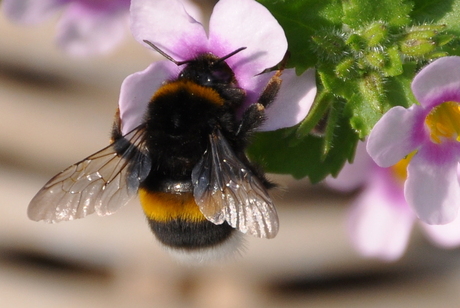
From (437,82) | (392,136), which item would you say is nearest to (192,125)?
(392,136)

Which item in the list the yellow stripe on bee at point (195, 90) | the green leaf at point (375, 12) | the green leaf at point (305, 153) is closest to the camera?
the yellow stripe on bee at point (195, 90)

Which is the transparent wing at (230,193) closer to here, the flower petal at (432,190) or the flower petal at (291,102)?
the flower petal at (291,102)

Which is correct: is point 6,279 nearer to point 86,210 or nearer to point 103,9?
point 103,9

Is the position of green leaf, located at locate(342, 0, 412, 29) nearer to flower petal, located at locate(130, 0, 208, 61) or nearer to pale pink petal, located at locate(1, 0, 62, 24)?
flower petal, located at locate(130, 0, 208, 61)

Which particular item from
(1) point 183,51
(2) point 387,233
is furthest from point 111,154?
(2) point 387,233

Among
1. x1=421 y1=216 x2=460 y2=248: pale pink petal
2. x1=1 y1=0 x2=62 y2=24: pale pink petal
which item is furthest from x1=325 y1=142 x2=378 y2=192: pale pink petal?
x1=1 y1=0 x2=62 y2=24: pale pink petal

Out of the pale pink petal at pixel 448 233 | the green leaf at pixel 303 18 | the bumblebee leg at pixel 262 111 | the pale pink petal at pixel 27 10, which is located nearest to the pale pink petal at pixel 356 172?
the pale pink petal at pixel 448 233
